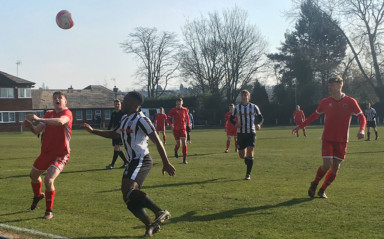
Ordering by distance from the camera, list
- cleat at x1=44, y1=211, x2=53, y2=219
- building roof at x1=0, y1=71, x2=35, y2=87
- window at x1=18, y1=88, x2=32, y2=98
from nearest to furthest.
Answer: cleat at x1=44, y1=211, x2=53, y2=219 → building roof at x1=0, y1=71, x2=35, y2=87 → window at x1=18, y1=88, x2=32, y2=98

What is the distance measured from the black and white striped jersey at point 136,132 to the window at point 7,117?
194 ft

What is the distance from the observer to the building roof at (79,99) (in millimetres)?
72094

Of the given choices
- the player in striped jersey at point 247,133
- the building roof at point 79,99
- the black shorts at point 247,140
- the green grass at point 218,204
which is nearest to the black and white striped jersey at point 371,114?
the green grass at point 218,204

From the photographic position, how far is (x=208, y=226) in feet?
21.1

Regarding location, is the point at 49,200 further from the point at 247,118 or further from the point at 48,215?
the point at 247,118

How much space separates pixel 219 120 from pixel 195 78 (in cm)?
794

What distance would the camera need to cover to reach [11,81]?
59625mm

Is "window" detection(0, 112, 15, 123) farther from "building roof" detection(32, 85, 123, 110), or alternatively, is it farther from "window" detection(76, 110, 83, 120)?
"window" detection(76, 110, 83, 120)

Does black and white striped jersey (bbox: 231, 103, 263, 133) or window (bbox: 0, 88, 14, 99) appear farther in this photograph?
window (bbox: 0, 88, 14, 99)

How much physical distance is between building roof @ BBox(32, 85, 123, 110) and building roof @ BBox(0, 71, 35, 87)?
31.6 feet

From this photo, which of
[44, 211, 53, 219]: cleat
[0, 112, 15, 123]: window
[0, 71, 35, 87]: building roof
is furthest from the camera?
[0, 112, 15, 123]: window

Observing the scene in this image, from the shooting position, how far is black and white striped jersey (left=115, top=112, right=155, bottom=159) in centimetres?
595

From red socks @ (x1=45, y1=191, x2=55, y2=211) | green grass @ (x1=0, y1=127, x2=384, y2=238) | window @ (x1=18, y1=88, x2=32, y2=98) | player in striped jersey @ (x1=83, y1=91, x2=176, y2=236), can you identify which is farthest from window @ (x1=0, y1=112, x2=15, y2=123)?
player in striped jersey @ (x1=83, y1=91, x2=176, y2=236)

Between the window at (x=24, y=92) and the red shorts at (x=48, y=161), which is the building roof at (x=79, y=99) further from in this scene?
the red shorts at (x=48, y=161)
